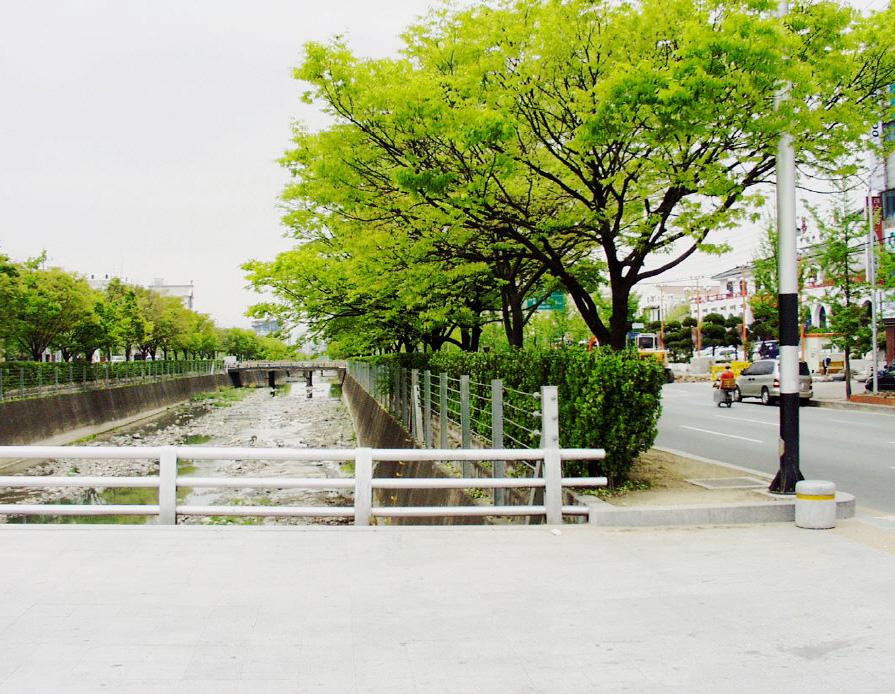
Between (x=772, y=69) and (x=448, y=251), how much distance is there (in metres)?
7.06

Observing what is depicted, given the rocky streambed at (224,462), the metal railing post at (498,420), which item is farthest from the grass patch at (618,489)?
the rocky streambed at (224,462)

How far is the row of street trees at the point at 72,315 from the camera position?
1521 inches

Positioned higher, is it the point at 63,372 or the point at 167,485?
the point at 63,372

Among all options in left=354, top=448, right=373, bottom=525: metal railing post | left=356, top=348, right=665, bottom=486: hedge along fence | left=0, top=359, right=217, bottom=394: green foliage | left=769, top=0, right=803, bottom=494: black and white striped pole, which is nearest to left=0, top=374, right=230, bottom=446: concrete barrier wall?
left=0, top=359, right=217, bottom=394: green foliage

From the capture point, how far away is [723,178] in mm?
11312

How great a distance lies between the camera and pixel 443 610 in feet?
17.3

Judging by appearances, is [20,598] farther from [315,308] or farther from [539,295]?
[539,295]

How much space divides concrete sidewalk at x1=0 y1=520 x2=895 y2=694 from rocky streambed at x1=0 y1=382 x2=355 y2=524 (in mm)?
9698

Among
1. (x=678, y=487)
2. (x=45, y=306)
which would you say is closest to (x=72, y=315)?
(x=45, y=306)

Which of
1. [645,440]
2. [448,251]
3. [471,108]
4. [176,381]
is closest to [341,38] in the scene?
[471,108]

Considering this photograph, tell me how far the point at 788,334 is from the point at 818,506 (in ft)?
6.75

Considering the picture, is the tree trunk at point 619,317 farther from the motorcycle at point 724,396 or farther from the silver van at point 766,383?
the silver van at point 766,383

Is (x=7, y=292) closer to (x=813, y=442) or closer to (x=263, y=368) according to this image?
(x=813, y=442)

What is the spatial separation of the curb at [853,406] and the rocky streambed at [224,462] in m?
17.6
